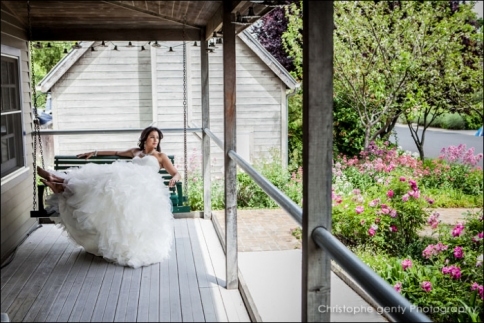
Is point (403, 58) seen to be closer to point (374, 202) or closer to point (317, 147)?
point (374, 202)

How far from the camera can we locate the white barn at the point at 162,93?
476 inches

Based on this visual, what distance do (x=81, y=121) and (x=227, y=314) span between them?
9.21 m

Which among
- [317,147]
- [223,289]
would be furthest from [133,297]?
[317,147]

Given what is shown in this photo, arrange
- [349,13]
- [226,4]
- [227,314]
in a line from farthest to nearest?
[349,13] → [226,4] → [227,314]

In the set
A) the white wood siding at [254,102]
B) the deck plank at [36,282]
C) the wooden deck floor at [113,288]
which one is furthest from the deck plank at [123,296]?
the white wood siding at [254,102]

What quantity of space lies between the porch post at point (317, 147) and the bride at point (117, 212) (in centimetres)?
285

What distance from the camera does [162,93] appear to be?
1219 centimetres

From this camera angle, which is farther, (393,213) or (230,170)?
(393,213)

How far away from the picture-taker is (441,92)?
35.4ft

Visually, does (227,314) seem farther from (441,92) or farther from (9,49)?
(441,92)

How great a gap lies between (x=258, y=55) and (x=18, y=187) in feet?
23.4

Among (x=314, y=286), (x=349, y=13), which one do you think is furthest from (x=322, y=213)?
(x=349, y=13)

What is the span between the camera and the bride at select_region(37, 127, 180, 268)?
4883 mm

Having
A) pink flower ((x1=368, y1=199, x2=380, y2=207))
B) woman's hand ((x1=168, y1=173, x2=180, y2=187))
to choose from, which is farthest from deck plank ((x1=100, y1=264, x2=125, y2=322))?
pink flower ((x1=368, y1=199, x2=380, y2=207))
